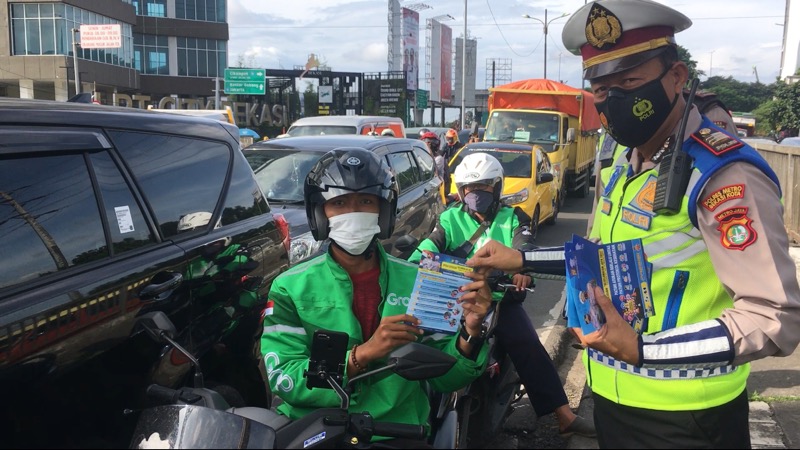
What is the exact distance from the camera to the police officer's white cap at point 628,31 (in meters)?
2.11

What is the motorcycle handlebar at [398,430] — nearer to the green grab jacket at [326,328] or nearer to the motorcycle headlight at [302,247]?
the green grab jacket at [326,328]

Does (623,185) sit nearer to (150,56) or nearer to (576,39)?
(576,39)

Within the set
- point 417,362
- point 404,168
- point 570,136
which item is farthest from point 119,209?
point 570,136

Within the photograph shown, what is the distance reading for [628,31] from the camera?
83.5 inches

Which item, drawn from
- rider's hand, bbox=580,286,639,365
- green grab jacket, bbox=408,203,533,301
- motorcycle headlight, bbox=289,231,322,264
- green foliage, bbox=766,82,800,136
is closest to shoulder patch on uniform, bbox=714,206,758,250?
rider's hand, bbox=580,286,639,365

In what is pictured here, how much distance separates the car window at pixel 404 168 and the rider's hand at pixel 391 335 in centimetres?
557

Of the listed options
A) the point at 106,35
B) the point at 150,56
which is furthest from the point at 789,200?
the point at 150,56

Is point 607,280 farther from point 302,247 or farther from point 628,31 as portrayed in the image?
point 302,247

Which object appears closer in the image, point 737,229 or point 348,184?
point 737,229

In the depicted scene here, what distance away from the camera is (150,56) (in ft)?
192

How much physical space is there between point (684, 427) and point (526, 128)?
50.9 feet

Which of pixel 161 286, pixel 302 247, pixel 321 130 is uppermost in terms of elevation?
pixel 321 130

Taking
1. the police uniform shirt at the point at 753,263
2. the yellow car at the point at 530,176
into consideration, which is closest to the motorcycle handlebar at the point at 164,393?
the police uniform shirt at the point at 753,263

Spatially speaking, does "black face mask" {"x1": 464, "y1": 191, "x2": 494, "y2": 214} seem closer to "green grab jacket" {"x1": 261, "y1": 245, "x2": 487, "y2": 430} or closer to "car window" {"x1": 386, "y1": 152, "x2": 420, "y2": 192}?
"green grab jacket" {"x1": 261, "y1": 245, "x2": 487, "y2": 430}
